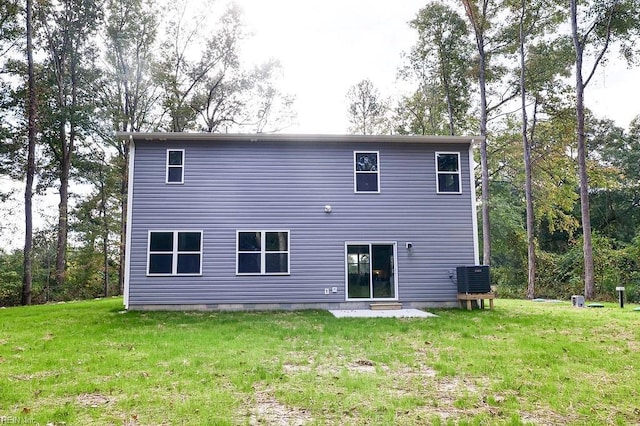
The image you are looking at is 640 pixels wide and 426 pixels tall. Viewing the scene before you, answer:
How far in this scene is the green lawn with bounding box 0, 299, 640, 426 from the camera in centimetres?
353

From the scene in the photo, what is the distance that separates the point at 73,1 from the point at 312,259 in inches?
611

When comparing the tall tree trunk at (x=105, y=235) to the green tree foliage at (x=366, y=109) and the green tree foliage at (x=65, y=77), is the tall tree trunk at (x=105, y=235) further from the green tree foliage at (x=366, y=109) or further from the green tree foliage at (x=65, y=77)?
the green tree foliage at (x=366, y=109)

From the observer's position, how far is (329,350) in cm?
600

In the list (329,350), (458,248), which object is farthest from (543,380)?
(458,248)

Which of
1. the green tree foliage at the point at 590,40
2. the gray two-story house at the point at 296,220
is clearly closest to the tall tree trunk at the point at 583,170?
the green tree foliage at the point at 590,40

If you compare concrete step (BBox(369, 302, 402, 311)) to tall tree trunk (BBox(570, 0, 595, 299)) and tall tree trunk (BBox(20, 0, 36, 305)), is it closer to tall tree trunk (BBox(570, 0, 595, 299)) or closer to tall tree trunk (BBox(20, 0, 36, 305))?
tall tree trunk (BBox(570, 0, 595, 299))

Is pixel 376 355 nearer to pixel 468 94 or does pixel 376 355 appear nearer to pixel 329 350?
pixel 329 350

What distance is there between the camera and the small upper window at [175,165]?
1096 centimetres

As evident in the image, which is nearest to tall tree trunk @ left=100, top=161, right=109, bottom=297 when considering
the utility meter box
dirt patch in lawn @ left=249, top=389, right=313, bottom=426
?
dirt patch in lawn @ left=249, top=389, right=313, bottom=426

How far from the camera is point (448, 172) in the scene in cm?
1144

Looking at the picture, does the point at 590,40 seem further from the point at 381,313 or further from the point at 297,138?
the point at 381,313

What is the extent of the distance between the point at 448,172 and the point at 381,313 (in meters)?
4.28

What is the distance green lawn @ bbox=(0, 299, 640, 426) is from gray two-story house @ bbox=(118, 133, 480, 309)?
7.71 feet

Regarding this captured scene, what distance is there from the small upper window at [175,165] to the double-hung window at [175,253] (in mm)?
1411
